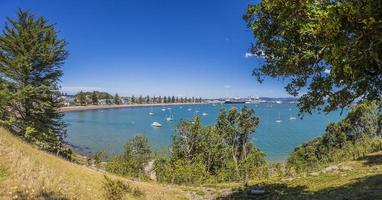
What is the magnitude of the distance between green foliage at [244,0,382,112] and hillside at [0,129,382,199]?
5.70 meters

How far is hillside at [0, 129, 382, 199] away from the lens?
11695 millimetres

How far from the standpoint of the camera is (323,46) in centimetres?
610

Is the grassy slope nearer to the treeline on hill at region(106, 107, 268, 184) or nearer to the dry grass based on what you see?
the dry grass

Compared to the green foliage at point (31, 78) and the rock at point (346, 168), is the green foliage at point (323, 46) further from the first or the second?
the green foliage at point (31, 78)

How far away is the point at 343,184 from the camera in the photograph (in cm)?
1661

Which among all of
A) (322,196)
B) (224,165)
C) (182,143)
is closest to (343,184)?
(322,196)

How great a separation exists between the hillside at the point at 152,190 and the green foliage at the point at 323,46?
570 centimetres

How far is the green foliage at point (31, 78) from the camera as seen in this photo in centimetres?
2958

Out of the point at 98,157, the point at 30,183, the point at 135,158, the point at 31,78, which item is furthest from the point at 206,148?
the point at 30,183

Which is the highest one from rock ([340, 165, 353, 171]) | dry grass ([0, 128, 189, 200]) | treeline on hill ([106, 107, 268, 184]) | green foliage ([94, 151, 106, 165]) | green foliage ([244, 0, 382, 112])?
green foliage ([244, 0, 382, 112])

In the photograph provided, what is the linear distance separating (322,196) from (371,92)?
7.41 metres

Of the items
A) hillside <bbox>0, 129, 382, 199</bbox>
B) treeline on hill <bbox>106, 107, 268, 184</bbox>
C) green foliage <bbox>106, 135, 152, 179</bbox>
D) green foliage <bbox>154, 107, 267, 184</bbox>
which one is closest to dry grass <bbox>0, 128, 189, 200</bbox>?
hillside <bbox>0, 129, 382, 199</bbox>

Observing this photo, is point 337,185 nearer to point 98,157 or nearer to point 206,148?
point 206,148

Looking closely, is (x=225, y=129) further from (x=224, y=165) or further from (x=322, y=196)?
(x=322, y=196)
